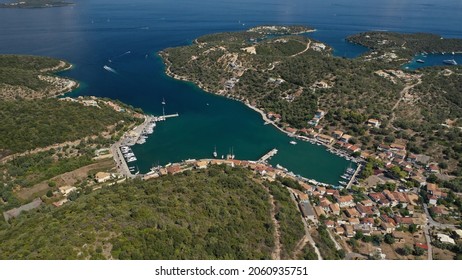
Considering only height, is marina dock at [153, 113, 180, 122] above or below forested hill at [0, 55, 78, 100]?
below

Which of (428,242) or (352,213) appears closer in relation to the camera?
(428,242)

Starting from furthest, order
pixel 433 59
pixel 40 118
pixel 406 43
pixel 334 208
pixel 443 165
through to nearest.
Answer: pixel 406 43, pixel 433 59, pixel 40 118, pixel 443 165, pixel 334 208

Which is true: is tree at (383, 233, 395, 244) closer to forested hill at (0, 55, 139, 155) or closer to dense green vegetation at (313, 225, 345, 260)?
dense green vegetation at (313, 225, 345, 260)

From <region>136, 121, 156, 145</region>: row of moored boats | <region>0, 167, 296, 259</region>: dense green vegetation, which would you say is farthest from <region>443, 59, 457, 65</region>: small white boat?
<region>0, 167, 296, 259</region>: dense green vegetation

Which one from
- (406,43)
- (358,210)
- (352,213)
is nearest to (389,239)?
(352,213)

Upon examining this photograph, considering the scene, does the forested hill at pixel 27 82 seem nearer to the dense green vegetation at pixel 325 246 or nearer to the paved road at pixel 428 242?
the dense green vegetation at pixel 325 246

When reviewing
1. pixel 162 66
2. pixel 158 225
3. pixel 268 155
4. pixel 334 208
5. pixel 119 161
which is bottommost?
pixel 334 208

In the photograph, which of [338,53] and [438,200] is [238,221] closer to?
[438,200]

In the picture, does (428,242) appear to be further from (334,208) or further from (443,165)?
(443,165)
